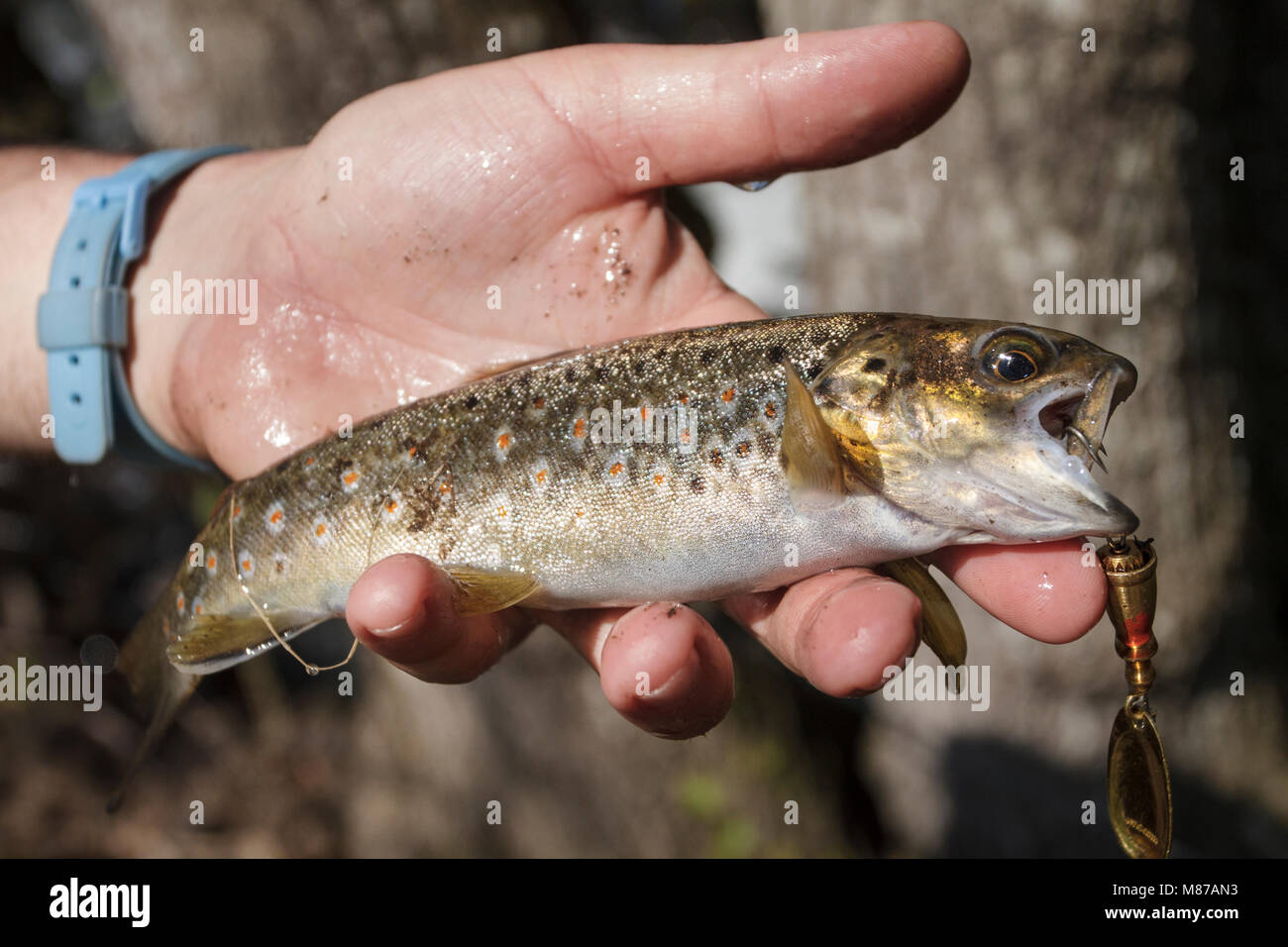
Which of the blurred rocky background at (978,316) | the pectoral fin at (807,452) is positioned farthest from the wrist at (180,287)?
the pectoral fin at (807,452)

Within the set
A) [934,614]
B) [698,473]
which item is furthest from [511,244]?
[934,614]

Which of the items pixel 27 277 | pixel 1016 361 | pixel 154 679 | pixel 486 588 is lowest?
pixel 154 679

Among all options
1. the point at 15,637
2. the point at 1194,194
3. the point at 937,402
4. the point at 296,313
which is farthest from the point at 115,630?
the point at 1194,194

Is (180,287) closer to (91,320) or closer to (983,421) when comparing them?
(91,320)

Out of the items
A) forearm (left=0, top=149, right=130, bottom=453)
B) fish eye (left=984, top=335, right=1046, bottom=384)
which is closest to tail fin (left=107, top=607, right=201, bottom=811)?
forearm (left=0, top=149, right=130, bottom=453)

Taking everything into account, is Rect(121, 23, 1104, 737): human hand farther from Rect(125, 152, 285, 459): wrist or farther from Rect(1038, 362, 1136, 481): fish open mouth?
Rect(1038, 362, 1136, 481): fish open mouth

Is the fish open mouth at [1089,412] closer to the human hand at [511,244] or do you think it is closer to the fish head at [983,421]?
the fish head at [983,421]

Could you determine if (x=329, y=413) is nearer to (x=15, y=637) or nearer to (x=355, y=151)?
(x=355, y=151)
